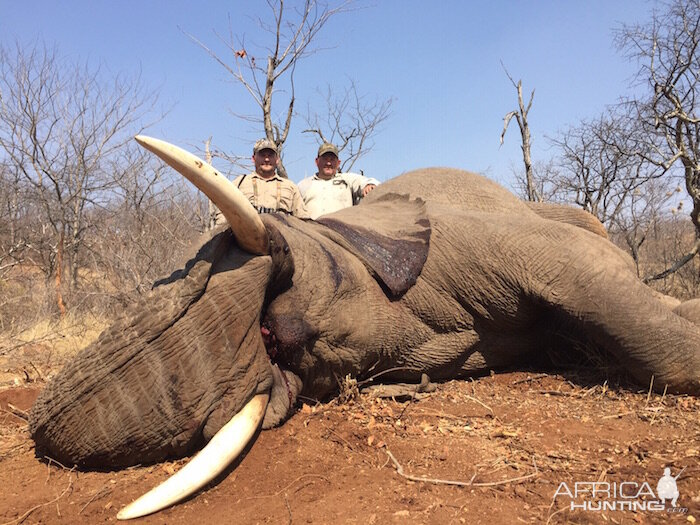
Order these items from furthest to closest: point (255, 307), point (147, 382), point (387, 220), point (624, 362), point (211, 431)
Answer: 1. point (387, 220)
2. point (624, 362)
3. point (255, 307)
4. point (211, 431)
5. point (147, 382)

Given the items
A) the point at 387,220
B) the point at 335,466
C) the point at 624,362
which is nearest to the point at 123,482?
the point at 335,466

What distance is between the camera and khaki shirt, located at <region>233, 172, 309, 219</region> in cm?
597

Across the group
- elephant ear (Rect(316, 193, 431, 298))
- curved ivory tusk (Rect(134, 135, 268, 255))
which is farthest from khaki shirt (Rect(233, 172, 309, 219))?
curved ivory tusk (Rect(134, 135, 268, 255))

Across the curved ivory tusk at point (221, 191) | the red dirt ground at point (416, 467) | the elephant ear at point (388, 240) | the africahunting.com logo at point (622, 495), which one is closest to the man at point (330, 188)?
the elephant ear at point (388, 240)

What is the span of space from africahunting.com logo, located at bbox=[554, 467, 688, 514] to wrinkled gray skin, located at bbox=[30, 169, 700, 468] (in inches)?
55.3

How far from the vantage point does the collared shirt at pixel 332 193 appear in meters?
7.35

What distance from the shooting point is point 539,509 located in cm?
236

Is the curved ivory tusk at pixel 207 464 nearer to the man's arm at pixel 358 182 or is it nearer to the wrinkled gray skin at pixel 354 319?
the wrinkled gray skin at pixel 354 319

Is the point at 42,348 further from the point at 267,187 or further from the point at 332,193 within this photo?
the point at 332,193

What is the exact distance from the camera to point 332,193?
7.38 meters

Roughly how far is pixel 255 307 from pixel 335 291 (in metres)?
0.62

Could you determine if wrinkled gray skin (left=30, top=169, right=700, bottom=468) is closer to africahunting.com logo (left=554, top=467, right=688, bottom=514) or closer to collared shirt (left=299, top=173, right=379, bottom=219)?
Answer: africahunting.com logo (left=554, top=467, right=688, bottom=514)

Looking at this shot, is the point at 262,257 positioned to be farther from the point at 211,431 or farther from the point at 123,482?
the point at 123,482

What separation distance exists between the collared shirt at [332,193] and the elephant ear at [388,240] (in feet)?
9.04
